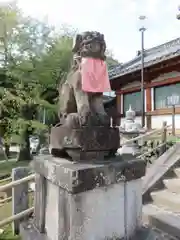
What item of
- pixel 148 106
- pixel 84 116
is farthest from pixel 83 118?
pixel 148 106

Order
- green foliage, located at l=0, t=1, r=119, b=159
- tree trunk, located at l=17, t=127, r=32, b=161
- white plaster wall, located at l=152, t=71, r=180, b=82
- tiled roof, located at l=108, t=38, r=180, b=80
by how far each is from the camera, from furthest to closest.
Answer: tiled roof, located at l=108, t=38, r=180, b=80 < tree trunk, located at l=17, t=127, r=32, b=161 < white plaster wall, located at l=152, t=71, r=180, b=82 < green foliage, located at l=0, t=1, r=119, b=159

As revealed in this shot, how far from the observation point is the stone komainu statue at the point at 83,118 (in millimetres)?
2123

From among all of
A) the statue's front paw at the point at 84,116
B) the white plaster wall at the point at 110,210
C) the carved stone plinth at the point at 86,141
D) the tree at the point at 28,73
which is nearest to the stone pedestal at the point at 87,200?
the white plaster wall at the point at 110,210

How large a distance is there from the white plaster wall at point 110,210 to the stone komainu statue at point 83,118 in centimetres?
37

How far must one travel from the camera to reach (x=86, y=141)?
210cm

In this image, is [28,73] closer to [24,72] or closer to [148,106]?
[24,72]

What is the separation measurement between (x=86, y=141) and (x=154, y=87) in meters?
10.3

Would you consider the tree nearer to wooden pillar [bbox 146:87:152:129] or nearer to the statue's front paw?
wooden pillar [bbox 146:87:152:129]

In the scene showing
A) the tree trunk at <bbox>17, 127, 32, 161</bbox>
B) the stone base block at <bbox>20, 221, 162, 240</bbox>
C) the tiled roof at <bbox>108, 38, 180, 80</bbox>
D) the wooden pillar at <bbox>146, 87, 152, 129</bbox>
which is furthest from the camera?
the tiled roof at <bbox>108, 38, 180, 80</bbox>

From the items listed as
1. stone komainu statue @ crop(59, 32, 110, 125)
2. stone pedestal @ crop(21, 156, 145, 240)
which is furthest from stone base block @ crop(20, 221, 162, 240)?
stone komainu statue @ crop(59, 32, 110, 125)

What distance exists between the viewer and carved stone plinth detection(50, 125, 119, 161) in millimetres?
2096

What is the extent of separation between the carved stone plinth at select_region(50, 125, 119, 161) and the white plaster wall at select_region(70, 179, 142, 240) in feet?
1.14

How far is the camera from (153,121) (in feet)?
37.3

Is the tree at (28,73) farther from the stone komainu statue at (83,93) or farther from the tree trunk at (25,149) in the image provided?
the stone komainu statue at (83,93)
